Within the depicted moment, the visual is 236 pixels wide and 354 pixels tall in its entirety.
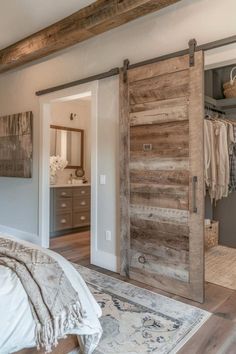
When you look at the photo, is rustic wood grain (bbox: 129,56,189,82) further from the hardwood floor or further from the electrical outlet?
the hardwood floor

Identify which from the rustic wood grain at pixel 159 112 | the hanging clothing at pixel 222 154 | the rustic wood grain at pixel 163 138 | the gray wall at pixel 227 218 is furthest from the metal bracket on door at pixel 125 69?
the gray wall at pixel 227 218

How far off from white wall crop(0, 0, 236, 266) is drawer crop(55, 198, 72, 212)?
1.85ft

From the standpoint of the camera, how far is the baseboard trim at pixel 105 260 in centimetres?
331

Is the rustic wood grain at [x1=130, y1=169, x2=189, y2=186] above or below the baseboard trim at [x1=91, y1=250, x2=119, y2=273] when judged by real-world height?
above

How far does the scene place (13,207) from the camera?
186 inches

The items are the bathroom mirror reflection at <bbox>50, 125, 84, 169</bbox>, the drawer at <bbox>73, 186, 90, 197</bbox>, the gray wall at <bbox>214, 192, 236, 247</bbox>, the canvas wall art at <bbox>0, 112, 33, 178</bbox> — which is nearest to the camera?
the gray wall at <bbox>214, 192, 236, 247</bbox>

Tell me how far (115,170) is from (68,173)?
283 cm

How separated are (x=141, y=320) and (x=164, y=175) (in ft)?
4.37

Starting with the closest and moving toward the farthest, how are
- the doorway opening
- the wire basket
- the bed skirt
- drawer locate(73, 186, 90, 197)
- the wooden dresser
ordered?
the bed skirt, the doorway opening, the wire basket, the wooden dresser, drawer locate(73, 186, 90, 197)

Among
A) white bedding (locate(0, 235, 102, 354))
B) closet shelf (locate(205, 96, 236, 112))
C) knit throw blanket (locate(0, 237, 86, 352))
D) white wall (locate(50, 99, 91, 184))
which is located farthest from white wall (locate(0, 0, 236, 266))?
white bedding (locate(0, 235, 102, 354))

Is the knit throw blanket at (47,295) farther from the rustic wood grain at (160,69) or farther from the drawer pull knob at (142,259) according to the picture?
the rustic wood grain at (160,69)

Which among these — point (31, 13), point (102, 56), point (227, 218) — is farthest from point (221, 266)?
point (31, 13)

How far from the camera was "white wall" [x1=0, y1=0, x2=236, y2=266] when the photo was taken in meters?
2.59

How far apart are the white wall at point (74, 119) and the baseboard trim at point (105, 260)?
258cm
